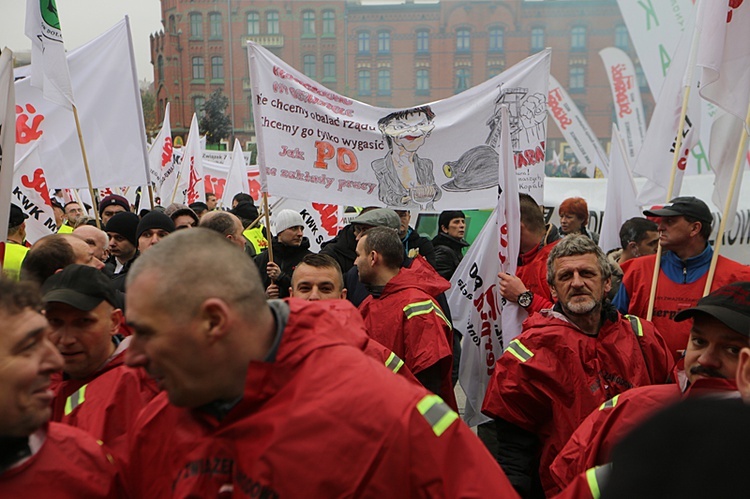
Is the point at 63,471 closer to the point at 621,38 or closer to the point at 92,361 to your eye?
the point at 92,361

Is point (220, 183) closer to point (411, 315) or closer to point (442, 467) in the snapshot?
point (411, 315)

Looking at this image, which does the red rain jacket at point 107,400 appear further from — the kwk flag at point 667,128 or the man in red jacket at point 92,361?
the kwk flag at point 667,128

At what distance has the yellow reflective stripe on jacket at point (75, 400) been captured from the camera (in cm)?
276

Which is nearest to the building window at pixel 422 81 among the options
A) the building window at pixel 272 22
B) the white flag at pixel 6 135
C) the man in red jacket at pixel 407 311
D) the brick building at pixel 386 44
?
the brick building at pixel 386 44

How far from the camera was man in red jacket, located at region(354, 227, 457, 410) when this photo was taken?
4.64m

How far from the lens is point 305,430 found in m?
1.79

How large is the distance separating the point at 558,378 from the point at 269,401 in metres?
2.12

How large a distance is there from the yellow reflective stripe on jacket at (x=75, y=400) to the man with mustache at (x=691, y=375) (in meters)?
1.65

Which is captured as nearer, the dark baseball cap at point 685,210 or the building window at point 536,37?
the dark baseball cap at point 685,210

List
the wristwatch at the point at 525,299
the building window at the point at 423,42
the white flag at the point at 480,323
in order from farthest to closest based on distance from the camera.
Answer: the building window at the point at 423,42, the white flag at the point at 480,323, the wristwatch at the point at 525,299

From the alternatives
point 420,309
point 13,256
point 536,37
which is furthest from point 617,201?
point 536,37

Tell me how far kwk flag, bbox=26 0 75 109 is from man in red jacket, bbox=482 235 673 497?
4493mm

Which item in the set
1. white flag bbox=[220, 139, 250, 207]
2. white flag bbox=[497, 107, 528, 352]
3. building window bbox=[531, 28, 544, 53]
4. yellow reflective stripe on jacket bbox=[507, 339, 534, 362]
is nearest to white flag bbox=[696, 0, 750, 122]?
white flag bbox=[497, 107, 528, 352]

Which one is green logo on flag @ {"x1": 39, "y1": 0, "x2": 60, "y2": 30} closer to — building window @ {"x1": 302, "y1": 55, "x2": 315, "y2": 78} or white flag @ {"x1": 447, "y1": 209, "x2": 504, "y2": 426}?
white flag @ {"x1": 447, "y1": 209, "x2": 504, "y2": 426}
